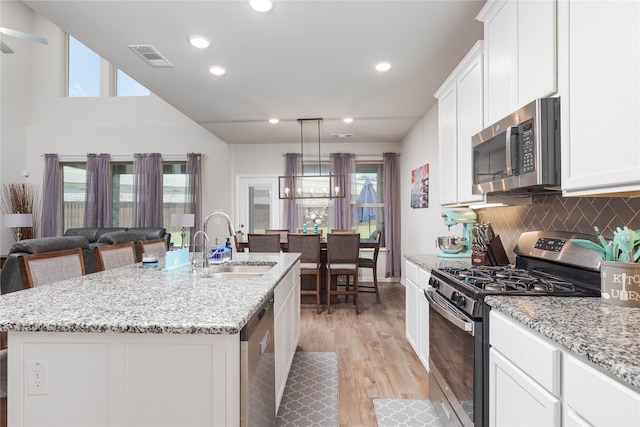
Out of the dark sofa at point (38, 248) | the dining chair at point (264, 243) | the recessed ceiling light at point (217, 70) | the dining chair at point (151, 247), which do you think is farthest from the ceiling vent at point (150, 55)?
the dining chair at point (264, 243)

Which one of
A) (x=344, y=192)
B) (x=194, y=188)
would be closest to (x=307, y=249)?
(x=344, y=192)

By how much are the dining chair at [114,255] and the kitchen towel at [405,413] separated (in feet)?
6.96

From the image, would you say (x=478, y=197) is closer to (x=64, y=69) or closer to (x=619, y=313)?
(x=619, y=313)

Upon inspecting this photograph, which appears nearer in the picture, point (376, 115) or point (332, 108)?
point (332, 108)

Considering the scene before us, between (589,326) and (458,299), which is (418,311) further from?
(589,326)

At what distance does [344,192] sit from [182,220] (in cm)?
297

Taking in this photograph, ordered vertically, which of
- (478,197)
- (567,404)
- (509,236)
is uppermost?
(478,197)

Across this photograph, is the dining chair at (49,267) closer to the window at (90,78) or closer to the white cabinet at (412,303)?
the white cabinet at (412,303)

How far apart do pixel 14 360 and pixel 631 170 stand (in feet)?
6.80

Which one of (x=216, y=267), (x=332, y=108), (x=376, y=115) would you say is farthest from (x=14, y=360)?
(x=376, y=115)

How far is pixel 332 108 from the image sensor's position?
4125mm

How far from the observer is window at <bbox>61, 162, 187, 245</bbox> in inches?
250

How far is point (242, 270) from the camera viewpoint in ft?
8.13

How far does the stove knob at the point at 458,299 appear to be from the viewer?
1.47m
